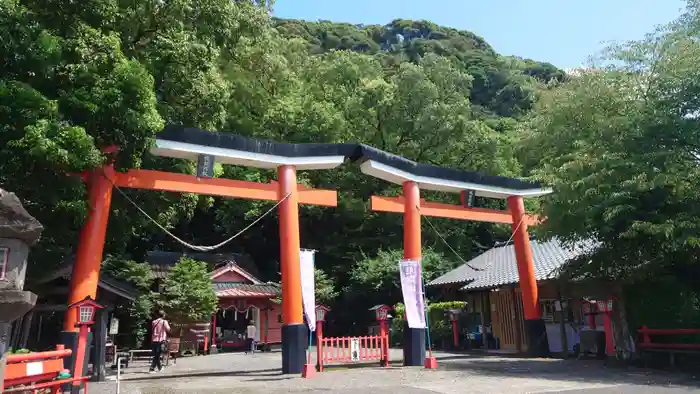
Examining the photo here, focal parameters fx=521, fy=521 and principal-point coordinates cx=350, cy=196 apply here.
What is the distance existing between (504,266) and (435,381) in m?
10.3

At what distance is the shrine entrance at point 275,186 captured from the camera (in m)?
10.8

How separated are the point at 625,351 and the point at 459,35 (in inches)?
3088

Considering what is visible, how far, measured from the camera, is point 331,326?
90.0 ft

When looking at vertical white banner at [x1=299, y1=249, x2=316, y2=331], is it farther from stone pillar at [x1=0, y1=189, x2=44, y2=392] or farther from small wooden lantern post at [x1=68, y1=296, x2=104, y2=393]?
stone pillar at [x1=0, y1=189, x2=44, y2=392]

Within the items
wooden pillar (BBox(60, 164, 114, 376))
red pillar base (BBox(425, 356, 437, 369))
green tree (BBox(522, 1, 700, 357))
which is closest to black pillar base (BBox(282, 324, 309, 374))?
red pillar base (BBox(425, 356, 437, 369))

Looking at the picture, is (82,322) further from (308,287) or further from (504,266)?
(504,266)

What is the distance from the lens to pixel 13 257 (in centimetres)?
493

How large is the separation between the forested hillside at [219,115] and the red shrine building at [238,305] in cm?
296

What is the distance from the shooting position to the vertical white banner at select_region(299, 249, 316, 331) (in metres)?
11.8

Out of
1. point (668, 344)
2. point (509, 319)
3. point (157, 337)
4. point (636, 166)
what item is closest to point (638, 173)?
point (636, 166)

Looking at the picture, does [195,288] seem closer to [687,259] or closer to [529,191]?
[529,191]

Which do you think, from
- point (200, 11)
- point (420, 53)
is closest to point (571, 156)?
point (200, 11)

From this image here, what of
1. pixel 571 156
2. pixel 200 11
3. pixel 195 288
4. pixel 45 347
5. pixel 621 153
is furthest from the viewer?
pixel 195 288

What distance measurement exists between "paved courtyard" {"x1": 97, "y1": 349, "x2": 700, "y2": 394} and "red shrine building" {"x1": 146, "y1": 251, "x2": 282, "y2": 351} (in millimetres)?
11353
